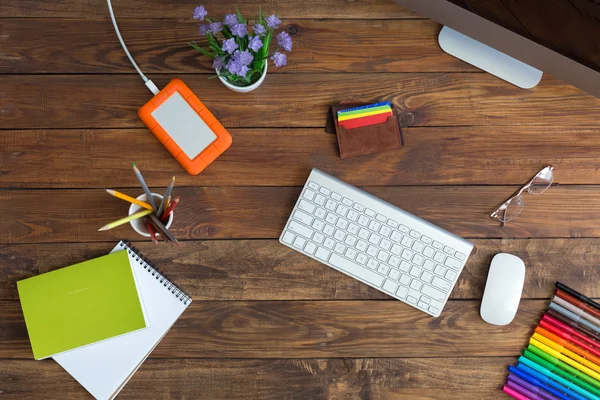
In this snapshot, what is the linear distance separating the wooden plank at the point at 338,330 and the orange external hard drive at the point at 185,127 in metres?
0.27

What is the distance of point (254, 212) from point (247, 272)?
11 cm

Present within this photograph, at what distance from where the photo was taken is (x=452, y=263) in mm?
947

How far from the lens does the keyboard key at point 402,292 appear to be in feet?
3.10

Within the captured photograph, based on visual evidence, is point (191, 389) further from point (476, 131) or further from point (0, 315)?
point (476, 131)

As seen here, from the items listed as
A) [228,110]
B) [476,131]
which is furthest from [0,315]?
[476,131]

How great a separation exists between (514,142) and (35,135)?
927 mm

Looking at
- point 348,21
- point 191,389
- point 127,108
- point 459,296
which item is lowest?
point 191,389

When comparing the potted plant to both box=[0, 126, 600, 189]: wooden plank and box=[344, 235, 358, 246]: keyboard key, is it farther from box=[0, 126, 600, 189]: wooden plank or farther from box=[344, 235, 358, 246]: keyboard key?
box=[344, 235, 358, 246]: keyboard key

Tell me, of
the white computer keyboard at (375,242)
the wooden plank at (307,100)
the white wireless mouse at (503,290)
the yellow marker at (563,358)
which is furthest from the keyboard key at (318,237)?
the yellow marker at (563,358)

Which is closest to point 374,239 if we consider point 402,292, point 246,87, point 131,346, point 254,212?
point 402,292

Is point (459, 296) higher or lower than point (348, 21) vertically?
lower

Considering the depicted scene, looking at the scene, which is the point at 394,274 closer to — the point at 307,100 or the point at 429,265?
the point at 429,265

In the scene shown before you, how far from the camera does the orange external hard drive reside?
0.96 metres

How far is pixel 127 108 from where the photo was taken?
99 centimetres
